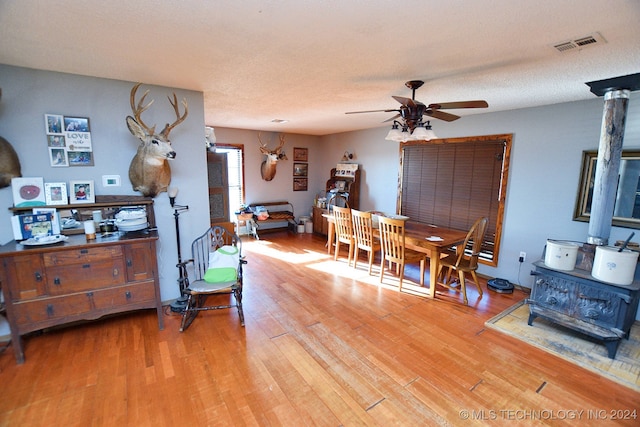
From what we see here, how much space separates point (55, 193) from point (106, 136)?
2.18 ft

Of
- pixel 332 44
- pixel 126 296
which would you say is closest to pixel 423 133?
pixel 332 44

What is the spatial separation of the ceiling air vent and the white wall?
3.10 metres

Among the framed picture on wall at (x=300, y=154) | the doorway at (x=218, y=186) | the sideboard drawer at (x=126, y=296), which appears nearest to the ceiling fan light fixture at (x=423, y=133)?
the doorway at (x=218, y=186)

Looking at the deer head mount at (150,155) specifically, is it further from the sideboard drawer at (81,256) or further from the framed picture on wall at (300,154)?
the framed picture on wall at (300,154)

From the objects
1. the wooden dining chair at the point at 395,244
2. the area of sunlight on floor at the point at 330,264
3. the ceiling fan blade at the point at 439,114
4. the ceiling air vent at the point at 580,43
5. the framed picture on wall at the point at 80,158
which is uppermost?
the ceiling air vent at the point at 580,43

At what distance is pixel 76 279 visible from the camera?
2371mm

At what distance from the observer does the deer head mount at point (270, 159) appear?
20.3 ft

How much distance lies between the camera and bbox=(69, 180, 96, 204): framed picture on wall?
258 centimetres

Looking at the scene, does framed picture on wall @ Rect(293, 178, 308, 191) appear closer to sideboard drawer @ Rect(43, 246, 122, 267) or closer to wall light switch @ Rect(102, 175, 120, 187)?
wall light switch @ Rect(102, 175, 120, 187)

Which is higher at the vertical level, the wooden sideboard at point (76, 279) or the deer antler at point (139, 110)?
the deer antler at point (139, 110)

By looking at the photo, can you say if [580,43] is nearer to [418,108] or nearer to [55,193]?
[418,108]

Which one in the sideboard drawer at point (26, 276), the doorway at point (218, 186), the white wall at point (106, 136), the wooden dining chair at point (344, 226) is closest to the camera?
the sideboard drawer at point (26, 276)

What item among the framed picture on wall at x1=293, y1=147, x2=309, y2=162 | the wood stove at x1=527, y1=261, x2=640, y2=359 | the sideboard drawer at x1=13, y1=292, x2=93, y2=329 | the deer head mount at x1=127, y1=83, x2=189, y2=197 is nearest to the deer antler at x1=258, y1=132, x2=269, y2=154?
the framed picture on wall at x1=293, y1=147, x2=309, y2=162

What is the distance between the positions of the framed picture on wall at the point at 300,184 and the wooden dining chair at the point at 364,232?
10.0ft
